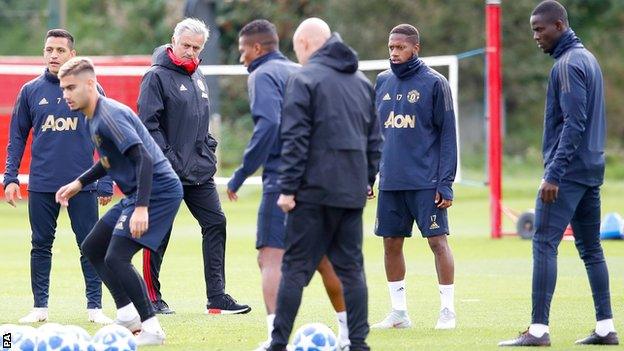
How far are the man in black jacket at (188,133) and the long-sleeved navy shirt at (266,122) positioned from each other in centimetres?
237

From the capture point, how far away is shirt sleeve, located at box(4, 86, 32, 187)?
10578 mm

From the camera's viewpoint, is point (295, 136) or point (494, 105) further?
point (494, 105)

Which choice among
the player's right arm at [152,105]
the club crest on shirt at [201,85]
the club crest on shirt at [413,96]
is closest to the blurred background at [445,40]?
the club crest on shirt at [201,85]

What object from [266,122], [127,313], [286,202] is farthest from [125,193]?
[286,202]

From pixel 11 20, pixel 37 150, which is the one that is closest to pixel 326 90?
pixel 37 150

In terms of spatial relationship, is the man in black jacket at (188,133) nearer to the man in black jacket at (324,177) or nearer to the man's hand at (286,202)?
the man in black jacket at (324,177)

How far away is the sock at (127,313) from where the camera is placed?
353 inches

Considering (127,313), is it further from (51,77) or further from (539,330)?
(539,330)

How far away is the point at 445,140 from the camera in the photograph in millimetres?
10086

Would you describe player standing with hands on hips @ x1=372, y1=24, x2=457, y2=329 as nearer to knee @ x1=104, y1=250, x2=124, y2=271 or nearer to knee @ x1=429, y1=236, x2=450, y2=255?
knee @ x1=429, y1=236, x2=450, y2=255

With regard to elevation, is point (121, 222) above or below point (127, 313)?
above

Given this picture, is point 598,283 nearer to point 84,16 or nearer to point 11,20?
point 11,20

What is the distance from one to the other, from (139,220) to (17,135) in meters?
2.57

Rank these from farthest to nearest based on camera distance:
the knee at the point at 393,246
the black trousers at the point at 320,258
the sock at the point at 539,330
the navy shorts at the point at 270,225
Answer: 1. the knee at the point at 393,246
2. the sock at the point at 539,330
3. the navy shorts at the point at 270,225
4. the black trousers at the point at 320,258
